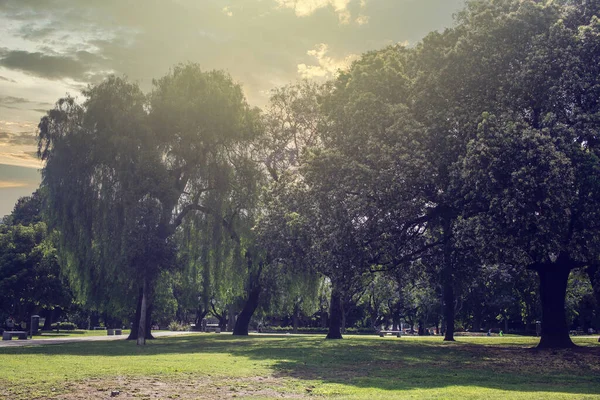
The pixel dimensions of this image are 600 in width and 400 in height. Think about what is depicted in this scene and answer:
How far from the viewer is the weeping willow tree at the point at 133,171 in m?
34.1

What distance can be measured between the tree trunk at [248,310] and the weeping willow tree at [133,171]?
11.3m

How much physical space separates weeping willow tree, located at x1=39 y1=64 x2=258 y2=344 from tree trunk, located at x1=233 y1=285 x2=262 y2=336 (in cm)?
1127

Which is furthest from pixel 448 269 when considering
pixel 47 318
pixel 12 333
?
pixel 47 318

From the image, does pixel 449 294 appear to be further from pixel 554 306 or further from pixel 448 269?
pixel 554 306

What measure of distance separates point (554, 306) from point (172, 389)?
882 inches

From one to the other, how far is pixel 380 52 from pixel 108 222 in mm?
19380

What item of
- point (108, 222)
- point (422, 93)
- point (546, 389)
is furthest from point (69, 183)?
point (546, 389)

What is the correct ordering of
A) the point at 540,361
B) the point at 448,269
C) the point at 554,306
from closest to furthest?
1. the point at 540,361
2. the point at 554,306
3. the point at 448,269

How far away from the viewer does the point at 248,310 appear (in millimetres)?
50000

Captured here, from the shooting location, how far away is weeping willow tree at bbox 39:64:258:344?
34125mm

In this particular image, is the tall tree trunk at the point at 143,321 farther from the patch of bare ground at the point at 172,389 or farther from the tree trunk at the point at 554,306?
the tree trunk at the point at 554,306

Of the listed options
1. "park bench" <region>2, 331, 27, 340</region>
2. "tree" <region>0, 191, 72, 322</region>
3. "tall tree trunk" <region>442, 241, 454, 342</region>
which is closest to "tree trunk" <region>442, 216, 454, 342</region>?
"tall tree trunk" <region>442, 241, 454, 342</region>

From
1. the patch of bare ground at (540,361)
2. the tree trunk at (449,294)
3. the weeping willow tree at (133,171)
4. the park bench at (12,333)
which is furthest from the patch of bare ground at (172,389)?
the park bench at (12,333)

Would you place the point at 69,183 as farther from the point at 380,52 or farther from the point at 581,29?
the point at 581,29
